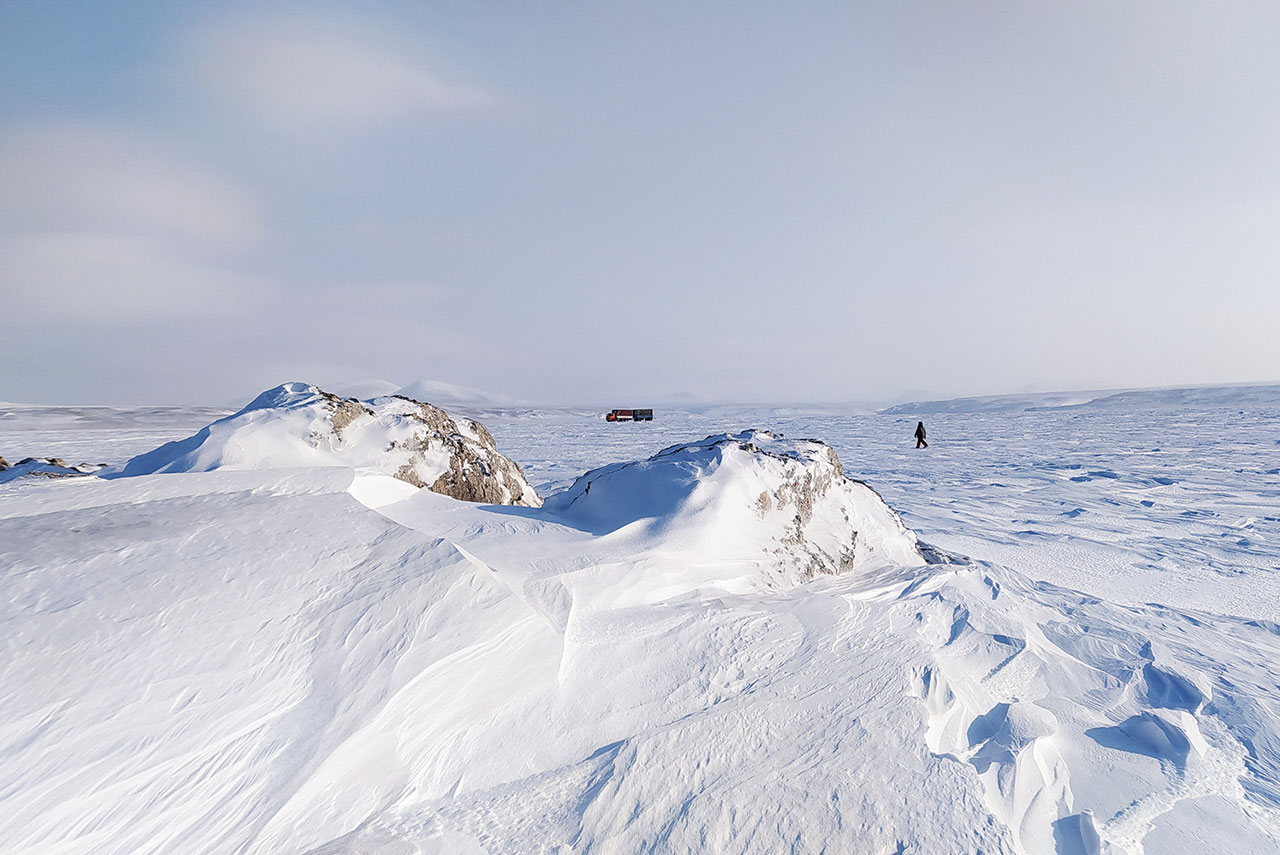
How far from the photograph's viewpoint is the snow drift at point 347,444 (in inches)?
118

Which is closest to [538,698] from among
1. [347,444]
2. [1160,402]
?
[347,444]

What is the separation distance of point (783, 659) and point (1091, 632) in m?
1.67

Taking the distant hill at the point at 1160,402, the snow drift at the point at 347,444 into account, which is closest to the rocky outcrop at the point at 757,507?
the snow drift at the point at 347,444

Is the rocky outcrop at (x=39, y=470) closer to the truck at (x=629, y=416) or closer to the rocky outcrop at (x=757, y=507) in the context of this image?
the rocky outcrop at (x=757, y=507)

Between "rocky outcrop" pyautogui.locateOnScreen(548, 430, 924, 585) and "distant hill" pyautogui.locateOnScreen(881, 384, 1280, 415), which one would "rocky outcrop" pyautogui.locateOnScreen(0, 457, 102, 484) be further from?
"distant hill" pyautogui.locateOnScreen(881, 384, 1280, 415)

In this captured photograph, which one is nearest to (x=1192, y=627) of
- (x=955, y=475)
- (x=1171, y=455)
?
(x=955, y=475)

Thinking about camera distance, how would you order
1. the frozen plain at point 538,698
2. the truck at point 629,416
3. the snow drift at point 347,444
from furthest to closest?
1. the truck at point 629,416
2. the snow drift at point 347,444
3. the frozen plain at point 538,698

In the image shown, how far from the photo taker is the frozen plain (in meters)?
1.37

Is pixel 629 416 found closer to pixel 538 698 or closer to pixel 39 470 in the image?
pixel 39 470

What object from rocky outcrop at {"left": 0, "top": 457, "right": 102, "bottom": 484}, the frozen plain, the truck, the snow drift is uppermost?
the snow drift

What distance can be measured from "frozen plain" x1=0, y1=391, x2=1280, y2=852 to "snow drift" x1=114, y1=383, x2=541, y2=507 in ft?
2.32

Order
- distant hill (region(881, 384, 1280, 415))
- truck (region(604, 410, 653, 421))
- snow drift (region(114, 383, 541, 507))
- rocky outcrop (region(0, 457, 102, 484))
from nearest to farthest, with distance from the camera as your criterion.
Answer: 1. snow drift (region(114, 383, 541, 507))
2. rocky outcrop (region(0, 457, 102, 484))
3. distant hill (region(881, 384, 1280, 415))
4. truck (region(604, 410, 653, 421))

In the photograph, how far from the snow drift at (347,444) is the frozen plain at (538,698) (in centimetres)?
71

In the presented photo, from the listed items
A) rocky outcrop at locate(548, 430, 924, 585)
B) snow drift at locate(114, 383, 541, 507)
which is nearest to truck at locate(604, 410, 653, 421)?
snow drift at locate(114, 383, 541, 507)
